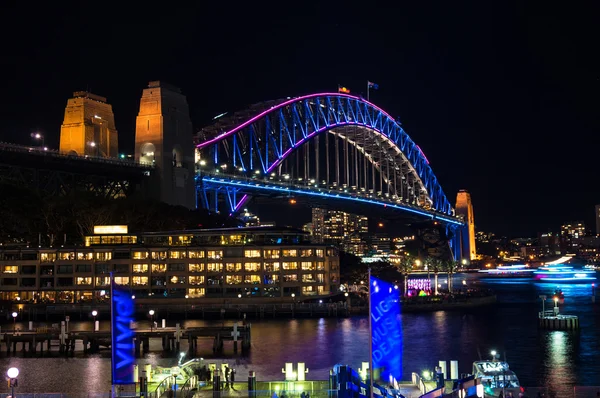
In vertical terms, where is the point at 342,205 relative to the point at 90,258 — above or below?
above

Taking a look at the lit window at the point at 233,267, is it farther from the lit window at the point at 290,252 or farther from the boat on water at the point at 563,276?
the boat on water at the point at 563,276

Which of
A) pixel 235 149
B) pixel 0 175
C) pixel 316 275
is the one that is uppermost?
pixel 235 149

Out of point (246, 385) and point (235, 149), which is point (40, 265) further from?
point (246, 385)

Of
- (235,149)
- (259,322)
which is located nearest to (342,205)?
(235,149)

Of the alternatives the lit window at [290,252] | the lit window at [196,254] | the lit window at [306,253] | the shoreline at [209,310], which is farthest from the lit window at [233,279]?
the lit window at [306,253]

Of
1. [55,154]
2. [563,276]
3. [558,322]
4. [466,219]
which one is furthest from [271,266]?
[466,219]

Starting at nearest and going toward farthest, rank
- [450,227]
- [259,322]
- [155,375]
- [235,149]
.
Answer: [155,375], [259,322], [235,149], [450,227]

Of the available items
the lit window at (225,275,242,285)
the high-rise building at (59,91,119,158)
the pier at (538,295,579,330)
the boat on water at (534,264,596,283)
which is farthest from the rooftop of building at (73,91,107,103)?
the boat on water at (534,264,596,283)
